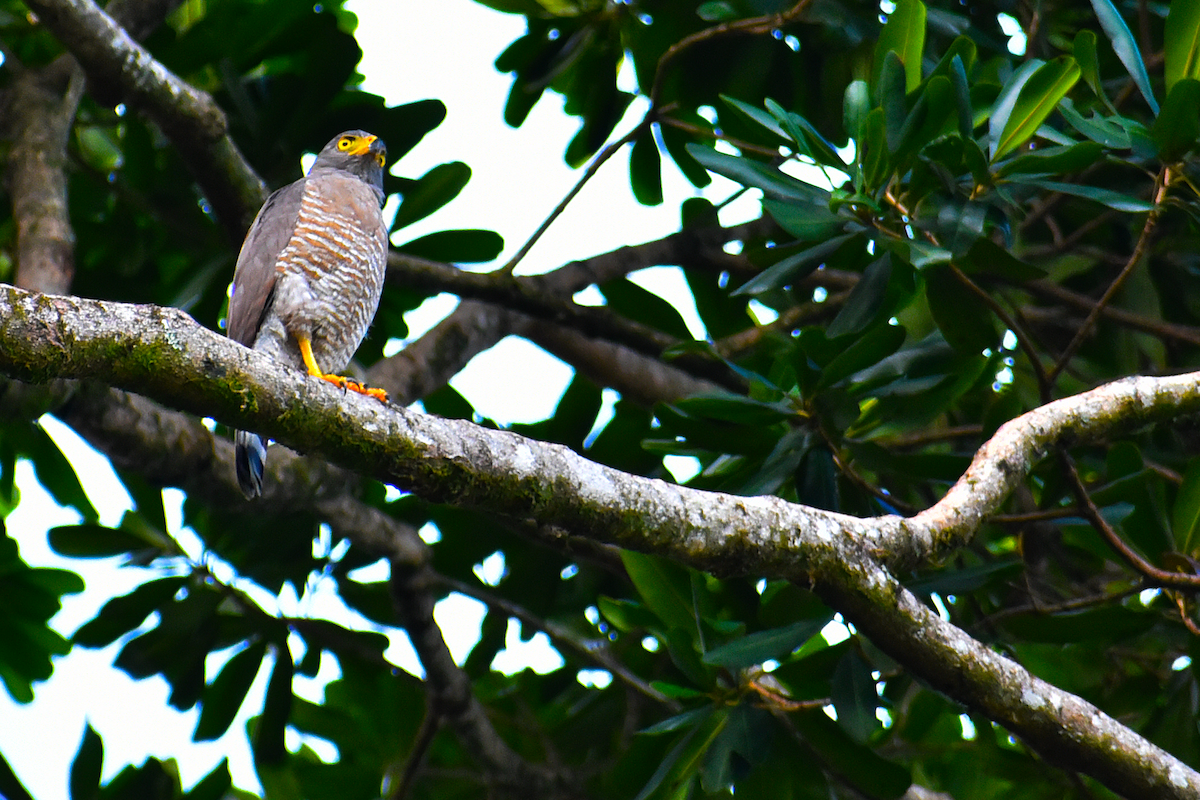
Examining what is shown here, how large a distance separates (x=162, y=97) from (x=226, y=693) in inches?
79.0

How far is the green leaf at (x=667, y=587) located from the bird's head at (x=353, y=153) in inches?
62.0

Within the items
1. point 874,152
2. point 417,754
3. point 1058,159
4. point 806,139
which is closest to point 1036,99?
point 1058,159

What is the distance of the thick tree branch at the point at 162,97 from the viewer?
2824 millimetres

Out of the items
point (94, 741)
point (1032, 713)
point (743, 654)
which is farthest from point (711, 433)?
point (94, 741)

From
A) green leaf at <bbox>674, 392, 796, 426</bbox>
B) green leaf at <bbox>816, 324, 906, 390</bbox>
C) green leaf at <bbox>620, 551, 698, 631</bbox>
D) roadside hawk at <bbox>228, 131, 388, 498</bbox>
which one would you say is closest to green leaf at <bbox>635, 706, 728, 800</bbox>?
green leaf at <bbox>620, 551, 698, 631</bbox>

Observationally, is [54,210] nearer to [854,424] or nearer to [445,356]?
[445,356]

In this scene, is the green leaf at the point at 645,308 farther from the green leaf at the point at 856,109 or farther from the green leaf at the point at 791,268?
the green leaf at the point at 856,109

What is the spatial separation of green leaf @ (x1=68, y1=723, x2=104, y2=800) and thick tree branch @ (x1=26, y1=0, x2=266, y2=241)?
5.65 feet

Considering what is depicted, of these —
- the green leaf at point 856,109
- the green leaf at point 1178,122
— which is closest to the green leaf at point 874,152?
the green leaf at point 856,109

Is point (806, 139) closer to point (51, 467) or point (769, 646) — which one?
point (769, 646)

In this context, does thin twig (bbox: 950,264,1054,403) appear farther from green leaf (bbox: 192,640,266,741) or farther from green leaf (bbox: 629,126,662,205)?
green leaf (bbox: 192,640,266,741)

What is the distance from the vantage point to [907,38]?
257 cm

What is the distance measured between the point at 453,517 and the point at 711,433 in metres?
1.37

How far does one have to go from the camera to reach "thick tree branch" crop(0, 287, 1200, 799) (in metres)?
1.48
